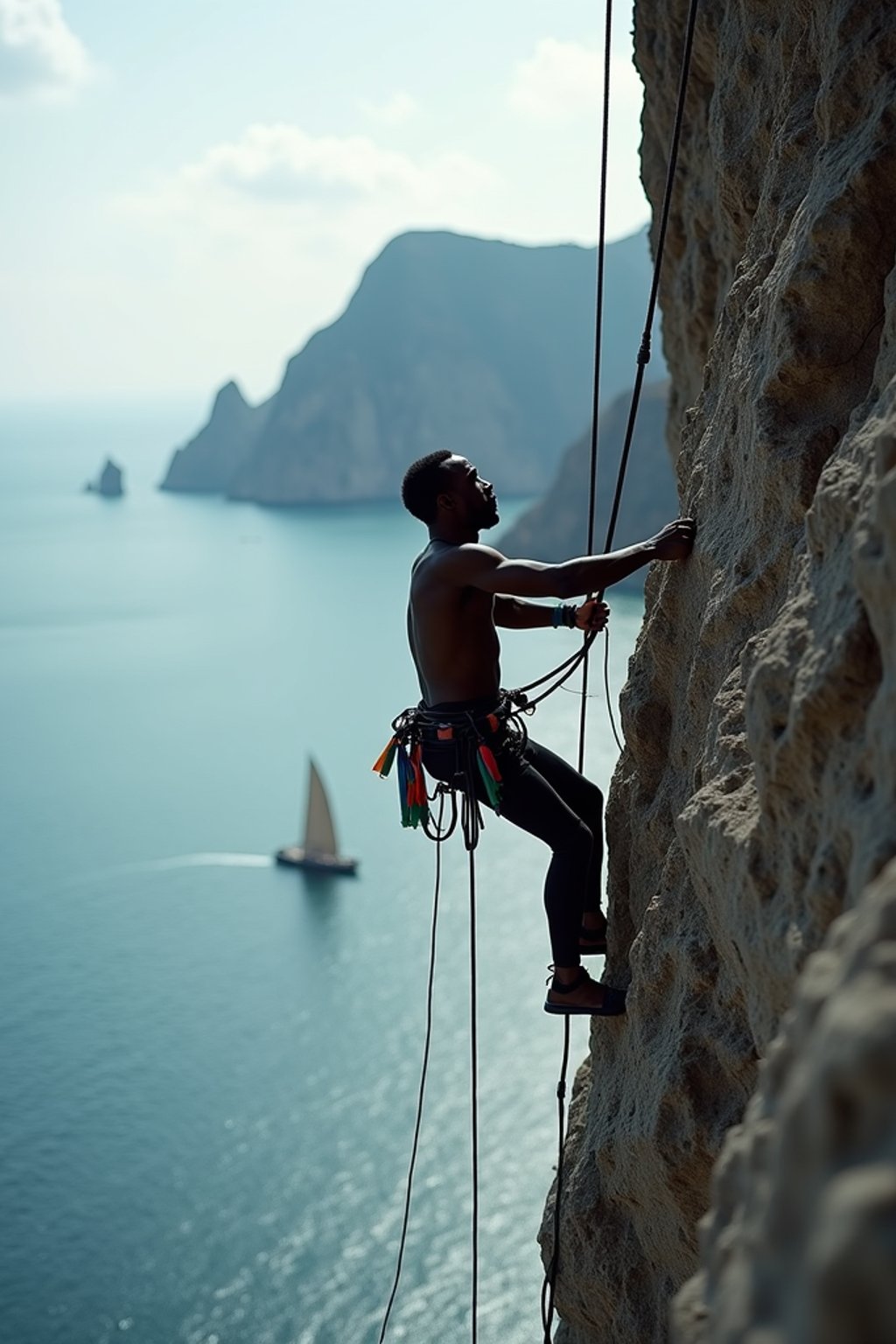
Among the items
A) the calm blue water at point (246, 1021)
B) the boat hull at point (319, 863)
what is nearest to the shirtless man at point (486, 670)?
the calm blue water at point (246, 1021)

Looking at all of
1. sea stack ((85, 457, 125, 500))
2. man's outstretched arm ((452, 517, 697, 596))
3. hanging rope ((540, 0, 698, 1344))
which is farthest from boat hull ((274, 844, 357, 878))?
sea stack ((85, 457, 125, 500))

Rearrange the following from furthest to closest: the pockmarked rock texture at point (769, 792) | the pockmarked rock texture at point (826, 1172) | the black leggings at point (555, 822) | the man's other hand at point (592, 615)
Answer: the black leggings at point (555, 822) → the man's other hand at point (592, 615) → the pockmarked rock texture at point (769, 792) → the pockmarked rock texture at point (826, 1172)

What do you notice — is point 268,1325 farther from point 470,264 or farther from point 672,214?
point 470,264

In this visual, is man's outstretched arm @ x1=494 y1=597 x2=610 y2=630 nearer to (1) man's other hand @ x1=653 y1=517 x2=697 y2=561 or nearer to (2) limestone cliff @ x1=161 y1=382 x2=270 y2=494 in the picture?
(1) man's other hand @ x1=653 y1=517 x2=697 y2=561

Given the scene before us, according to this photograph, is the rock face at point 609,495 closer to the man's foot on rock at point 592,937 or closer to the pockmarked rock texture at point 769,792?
the pockmarked rock texture at point 769,792

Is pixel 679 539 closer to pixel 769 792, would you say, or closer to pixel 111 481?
pixel 769 792

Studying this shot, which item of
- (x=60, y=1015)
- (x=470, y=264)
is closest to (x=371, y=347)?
(x=470, y=264)
